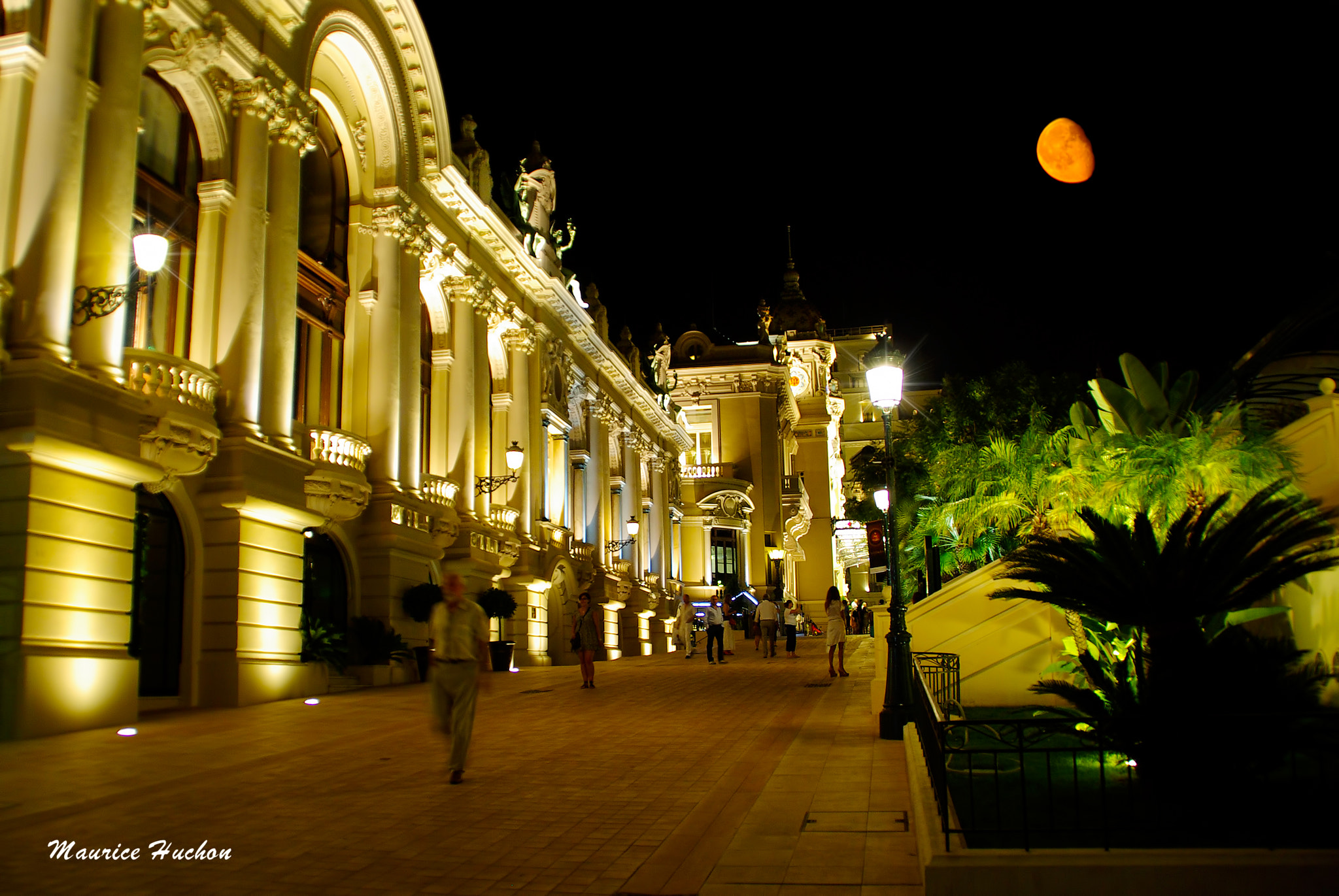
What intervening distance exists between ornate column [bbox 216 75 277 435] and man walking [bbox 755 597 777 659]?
16.7m

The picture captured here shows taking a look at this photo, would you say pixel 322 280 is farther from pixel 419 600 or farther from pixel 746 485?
pixel 746 485

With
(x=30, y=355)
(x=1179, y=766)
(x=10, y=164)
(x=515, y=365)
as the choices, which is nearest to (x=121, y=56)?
(x=10, y=164)

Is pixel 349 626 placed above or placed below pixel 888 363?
below

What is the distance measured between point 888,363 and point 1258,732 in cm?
760

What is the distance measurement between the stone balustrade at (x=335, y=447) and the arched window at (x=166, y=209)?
9.62 feet

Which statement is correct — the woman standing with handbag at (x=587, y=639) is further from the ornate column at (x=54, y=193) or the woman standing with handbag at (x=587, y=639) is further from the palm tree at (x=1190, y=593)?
the palm tree at (x=1190, y=593)

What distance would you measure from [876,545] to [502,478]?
1472 cm

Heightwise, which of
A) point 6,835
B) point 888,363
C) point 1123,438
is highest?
point 888,363

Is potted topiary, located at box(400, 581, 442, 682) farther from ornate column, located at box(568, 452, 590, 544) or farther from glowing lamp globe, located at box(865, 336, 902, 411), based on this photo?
ornate column, located at box(568, 452, 590, 544)

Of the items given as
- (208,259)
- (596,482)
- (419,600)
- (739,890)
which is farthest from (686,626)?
(739,890)

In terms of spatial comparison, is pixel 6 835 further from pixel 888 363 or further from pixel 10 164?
pixel 888 363

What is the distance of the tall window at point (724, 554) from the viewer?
61.1 metres

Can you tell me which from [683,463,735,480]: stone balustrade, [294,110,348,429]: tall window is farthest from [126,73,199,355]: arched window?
[683,463,735,480]: stone balustrade

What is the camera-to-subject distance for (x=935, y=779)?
6.82 meters
